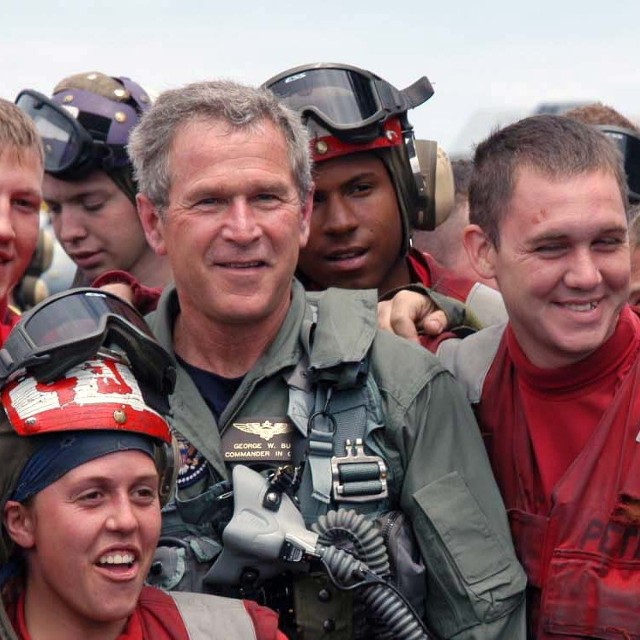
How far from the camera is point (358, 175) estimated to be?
5.20m

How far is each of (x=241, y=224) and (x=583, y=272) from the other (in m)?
1.01

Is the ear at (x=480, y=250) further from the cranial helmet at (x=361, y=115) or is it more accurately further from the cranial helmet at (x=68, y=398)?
the cranial helmet at (x=68, y=398)

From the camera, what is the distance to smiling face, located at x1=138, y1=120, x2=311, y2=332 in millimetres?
4145

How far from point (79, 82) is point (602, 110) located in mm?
2427

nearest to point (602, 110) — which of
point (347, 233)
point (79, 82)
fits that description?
point (347, 233)

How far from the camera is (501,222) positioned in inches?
171

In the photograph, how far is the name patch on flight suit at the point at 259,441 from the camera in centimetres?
410

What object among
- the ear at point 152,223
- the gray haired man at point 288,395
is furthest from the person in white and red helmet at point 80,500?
the ear at point 152,223

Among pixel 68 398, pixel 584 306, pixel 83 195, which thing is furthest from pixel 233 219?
pixel 83 195

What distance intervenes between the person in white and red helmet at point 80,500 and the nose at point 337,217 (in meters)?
1.50

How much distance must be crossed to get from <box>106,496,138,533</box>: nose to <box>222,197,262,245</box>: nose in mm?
895

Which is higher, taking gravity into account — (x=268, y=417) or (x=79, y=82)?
(x=79, y=82)

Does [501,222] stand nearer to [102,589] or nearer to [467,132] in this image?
[102,589]

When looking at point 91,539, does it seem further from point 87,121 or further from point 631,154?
point 631,154
